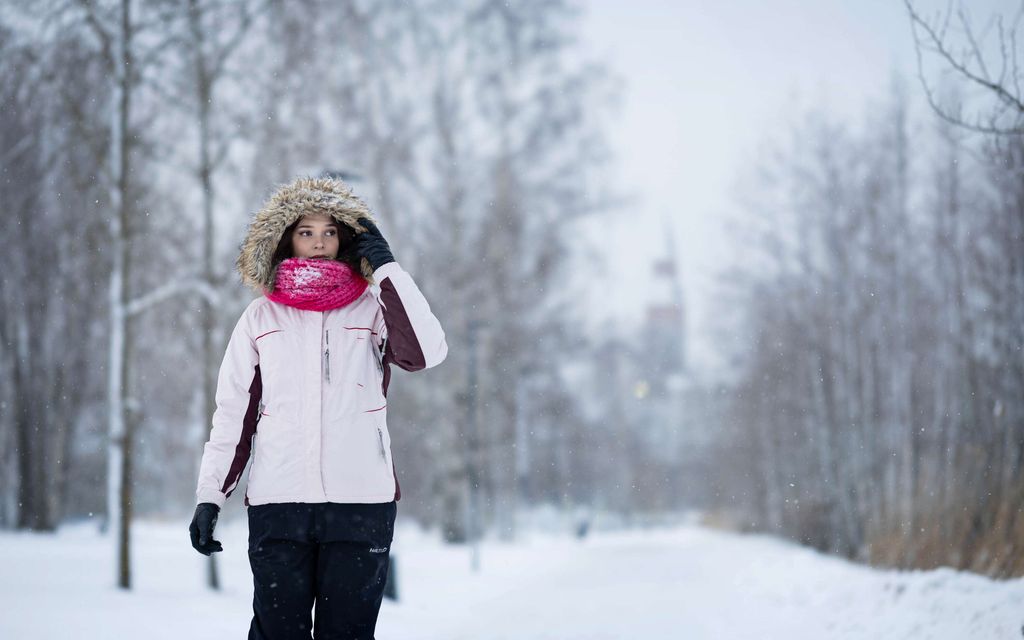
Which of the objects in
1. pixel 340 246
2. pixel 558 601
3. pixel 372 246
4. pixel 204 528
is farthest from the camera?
pixel 558 601

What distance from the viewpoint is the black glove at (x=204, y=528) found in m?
3.06

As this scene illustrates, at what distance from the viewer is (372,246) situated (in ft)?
11.0

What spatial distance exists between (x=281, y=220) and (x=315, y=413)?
73 cm

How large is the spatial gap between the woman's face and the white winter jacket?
0.22m

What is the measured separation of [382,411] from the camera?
330 centimetres

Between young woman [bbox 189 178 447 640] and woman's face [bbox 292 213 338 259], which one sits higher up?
woman's face [bbox 292 213 338 259]

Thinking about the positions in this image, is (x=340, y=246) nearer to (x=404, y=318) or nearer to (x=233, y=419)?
(x=404, y=318)

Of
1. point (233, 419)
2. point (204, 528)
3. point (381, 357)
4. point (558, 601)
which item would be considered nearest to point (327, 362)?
point (381, 357)

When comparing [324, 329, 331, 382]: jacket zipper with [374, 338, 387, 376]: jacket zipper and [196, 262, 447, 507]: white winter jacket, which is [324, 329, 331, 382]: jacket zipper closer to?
[196, 262, 447, 507]: white winter jacket

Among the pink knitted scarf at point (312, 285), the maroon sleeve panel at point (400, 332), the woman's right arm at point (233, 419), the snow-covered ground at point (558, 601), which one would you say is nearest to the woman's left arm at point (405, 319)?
the maroon sleeve panel at point (400, 332)

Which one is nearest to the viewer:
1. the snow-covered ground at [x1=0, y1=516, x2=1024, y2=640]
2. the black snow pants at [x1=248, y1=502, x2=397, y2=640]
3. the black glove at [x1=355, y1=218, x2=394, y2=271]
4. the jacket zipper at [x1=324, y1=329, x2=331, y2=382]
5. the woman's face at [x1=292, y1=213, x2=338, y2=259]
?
the black snow pants at [x1=248, y1=502, x2=397, y2=640]

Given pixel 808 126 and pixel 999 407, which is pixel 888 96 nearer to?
pixel 808 126

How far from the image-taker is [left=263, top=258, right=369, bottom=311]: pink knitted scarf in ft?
10.6

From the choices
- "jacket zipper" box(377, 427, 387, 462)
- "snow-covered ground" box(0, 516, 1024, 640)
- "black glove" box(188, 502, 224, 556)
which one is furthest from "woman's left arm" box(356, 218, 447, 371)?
"snow-covered ground" box(0, 516, 1024, 640)
